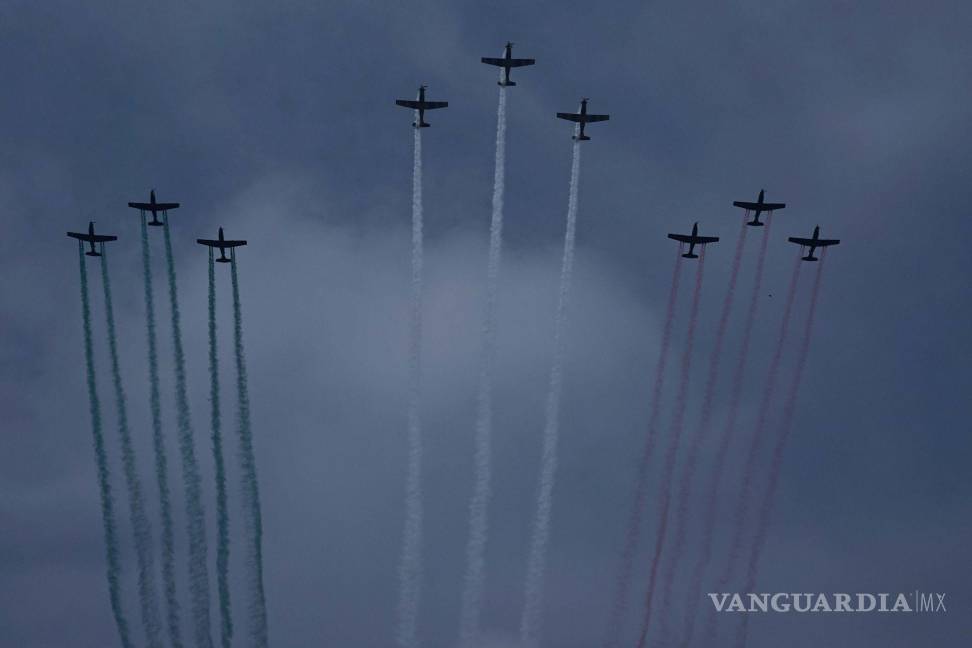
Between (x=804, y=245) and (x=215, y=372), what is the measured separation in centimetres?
4489

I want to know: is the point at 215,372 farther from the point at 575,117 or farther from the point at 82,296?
the point at 575,117

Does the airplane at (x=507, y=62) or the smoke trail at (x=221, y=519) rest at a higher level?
the airplane at (x=507, y=62)

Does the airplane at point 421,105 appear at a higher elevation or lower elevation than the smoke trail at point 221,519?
higher

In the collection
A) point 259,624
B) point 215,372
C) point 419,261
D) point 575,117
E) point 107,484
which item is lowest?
point 259,624

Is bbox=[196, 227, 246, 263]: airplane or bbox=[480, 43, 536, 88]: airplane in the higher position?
bbox=[480, 43, 536, 88]: airplane

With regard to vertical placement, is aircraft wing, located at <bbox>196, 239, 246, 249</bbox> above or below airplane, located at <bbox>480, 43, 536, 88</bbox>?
below

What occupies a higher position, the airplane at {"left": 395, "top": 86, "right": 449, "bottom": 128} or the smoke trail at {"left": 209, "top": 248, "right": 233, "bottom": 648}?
the airplane at {"left": 395, "top": 86, "right": 449, "bottom": 128}

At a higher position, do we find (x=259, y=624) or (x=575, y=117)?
(x=575, y=117)

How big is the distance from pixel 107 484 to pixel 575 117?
138 feet

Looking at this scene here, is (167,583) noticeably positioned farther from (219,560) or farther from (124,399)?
(124,399)

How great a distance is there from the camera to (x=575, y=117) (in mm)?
131375

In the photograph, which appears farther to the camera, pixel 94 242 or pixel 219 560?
pixel 94 242

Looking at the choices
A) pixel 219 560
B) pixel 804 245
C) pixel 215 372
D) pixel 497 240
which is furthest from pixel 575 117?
pixel 219 560

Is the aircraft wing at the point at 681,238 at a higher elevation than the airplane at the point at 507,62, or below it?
below
